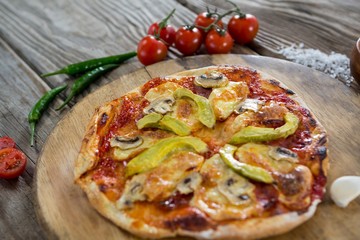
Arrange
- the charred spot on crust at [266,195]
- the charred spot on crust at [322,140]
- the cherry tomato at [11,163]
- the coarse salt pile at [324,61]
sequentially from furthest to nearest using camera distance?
1. the coarse salt pile at [324,61]
2. the cherry tomato at [11,163]
3. the charred spot on crust at [322,140]
4. the charred spot on crust at [266,195]

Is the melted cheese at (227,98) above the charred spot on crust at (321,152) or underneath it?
above

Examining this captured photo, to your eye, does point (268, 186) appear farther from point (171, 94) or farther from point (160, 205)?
point (171, 94)

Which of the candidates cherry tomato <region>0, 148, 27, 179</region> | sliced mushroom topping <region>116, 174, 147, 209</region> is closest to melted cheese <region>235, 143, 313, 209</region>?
sliced mushroom topping <region>116, 174, 147, 209</region>

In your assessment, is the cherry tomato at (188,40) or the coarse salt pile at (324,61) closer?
the coarse salt pile at (324,61)

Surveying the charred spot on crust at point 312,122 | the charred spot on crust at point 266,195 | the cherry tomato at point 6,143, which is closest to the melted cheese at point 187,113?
the charred spot on crust at point 266,195

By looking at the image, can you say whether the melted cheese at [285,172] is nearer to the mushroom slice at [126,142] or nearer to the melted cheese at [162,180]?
the melted cheese at [162,180]

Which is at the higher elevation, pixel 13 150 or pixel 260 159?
pixel 13 150

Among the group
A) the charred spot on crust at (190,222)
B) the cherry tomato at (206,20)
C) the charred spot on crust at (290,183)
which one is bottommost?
the charred spot on crust at (290,183)

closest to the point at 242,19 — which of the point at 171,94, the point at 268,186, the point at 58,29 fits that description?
the point at 171,94
